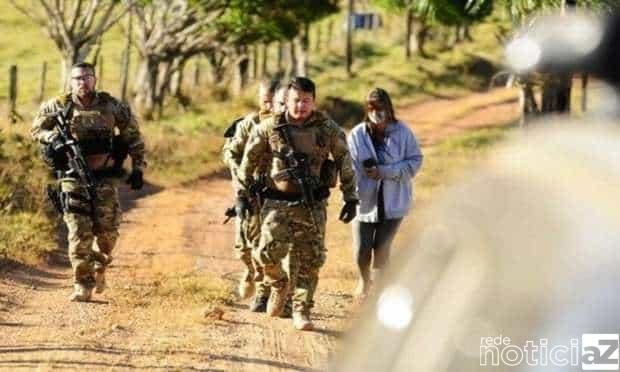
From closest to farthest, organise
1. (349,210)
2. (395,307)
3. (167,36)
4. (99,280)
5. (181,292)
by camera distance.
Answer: (395,307) < (349,210) < (99,280) < (181,292) < (167,36)

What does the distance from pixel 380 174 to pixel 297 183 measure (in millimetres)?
1178

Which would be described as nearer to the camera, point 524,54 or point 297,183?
point 524,54

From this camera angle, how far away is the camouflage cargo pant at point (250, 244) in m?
8.23

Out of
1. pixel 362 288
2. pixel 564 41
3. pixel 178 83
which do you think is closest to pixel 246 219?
pixel 362 288

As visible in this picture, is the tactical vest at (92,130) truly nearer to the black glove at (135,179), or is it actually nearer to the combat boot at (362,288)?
the black glove at (135,179)

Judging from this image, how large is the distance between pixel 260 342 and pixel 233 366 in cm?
60

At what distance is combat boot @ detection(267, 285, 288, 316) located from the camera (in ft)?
25.5

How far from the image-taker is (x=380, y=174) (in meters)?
8.23

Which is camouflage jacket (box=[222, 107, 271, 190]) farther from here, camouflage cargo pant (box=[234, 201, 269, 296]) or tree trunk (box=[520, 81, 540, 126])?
tree trunk (box=[520, 81, 540, 126])

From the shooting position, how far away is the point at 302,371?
6750 millimetres

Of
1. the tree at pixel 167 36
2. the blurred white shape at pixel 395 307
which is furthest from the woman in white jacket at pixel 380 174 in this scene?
the tree at pixel 167 36

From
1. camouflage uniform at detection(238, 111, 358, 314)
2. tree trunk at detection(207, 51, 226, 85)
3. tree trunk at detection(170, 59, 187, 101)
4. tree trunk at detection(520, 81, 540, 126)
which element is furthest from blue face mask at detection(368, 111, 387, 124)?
tree trunk at detection(207, 51, 226, 85)

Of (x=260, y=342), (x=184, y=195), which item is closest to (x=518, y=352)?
(x=260, y=342)

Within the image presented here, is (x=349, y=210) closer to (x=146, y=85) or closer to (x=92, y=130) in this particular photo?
(x=92, y=130)
